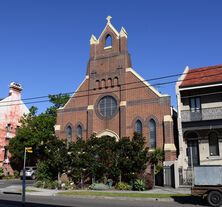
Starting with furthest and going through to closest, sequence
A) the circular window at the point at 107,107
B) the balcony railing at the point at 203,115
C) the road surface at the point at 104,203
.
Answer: the circular window at the point at 107,107
the balcony railing at the point at 203,115
the road surface at the point at 104,203

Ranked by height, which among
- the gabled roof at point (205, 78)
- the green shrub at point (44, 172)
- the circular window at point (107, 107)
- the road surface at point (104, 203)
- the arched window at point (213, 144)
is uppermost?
the gabled roof at point (205, 78)

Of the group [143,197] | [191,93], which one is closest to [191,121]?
[191,93]

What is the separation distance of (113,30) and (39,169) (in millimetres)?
17672

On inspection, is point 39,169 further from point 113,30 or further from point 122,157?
point 113,30

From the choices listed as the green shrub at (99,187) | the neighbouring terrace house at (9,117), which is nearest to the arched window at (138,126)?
the green shrub at (99,187)

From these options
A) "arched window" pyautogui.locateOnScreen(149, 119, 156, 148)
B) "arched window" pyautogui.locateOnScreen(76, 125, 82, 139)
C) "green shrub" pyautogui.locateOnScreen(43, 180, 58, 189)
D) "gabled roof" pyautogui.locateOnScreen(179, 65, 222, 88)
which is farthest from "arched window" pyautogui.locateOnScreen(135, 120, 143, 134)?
"green shrub" pyautogui.locateOnScreen(43, 180, 58, 189)

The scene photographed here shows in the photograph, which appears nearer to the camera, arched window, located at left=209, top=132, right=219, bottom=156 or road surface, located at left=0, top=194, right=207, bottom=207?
road surface, located at left=0, top=194, right=207, bottom=207

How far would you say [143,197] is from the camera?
1964cm

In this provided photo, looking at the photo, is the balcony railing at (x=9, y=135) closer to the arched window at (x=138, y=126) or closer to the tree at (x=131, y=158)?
the arched window at (x=138, y=126)

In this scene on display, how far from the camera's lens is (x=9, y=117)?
4800cm

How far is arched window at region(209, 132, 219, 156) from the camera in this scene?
29.2 metres

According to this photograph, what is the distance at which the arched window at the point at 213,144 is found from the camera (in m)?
29.2

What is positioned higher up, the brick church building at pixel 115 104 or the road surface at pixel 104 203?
the brick church building at pixel 115 104

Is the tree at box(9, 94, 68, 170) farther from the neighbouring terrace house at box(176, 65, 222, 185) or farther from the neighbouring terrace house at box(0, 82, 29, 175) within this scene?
the neighbouring terrace house at box(176, 65, 222, 185)
